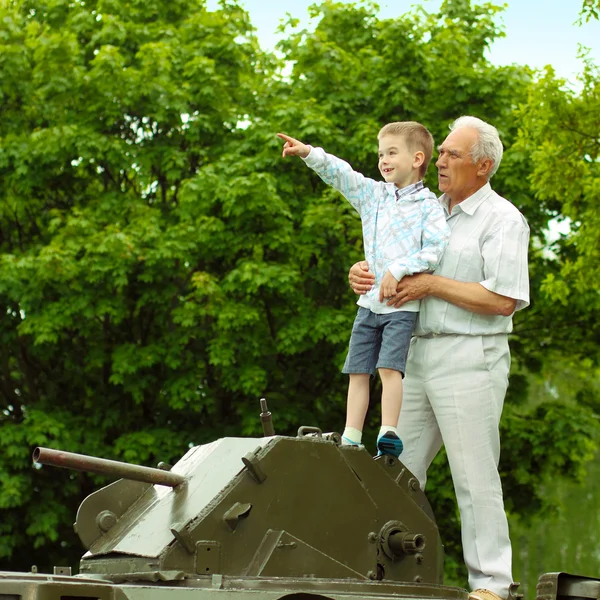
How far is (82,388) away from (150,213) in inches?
115

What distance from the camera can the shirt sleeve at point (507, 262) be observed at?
18.5 feet

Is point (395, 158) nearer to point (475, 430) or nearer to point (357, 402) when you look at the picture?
point (357, 402)

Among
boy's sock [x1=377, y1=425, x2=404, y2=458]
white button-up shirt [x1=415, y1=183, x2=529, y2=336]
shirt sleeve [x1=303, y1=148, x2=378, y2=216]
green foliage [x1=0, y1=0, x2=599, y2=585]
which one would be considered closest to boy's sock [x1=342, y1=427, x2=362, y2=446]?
boy's sock [x1=377, y1=425, x2=404, y2=458]

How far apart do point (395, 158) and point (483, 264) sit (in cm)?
67

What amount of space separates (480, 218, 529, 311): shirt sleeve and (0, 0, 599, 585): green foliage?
9390 millimetres

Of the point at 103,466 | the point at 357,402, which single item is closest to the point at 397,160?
the point at 357,402

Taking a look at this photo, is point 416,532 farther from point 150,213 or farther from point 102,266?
point 150,213

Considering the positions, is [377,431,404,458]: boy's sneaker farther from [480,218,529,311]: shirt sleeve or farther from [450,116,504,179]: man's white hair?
[450,116,504,179]: man's white hair

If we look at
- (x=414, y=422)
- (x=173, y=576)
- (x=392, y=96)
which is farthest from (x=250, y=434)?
(x=173, y=576)

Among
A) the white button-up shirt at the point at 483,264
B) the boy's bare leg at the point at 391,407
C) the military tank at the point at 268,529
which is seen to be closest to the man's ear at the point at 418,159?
the white button-up shirt at the point at 483,264

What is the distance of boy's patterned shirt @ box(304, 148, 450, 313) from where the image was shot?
5.75 metres

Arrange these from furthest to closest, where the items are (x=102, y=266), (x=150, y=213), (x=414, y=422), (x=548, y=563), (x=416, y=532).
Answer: (x=548, y=563)
(x=150, y=213)
(x=102, y=266)
(x=414, y=422)
(x=416, y=532)

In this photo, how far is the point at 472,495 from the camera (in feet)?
18.4

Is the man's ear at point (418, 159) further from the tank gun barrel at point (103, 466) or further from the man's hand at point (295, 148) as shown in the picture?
the tank gun barrel at point (103, 466)
